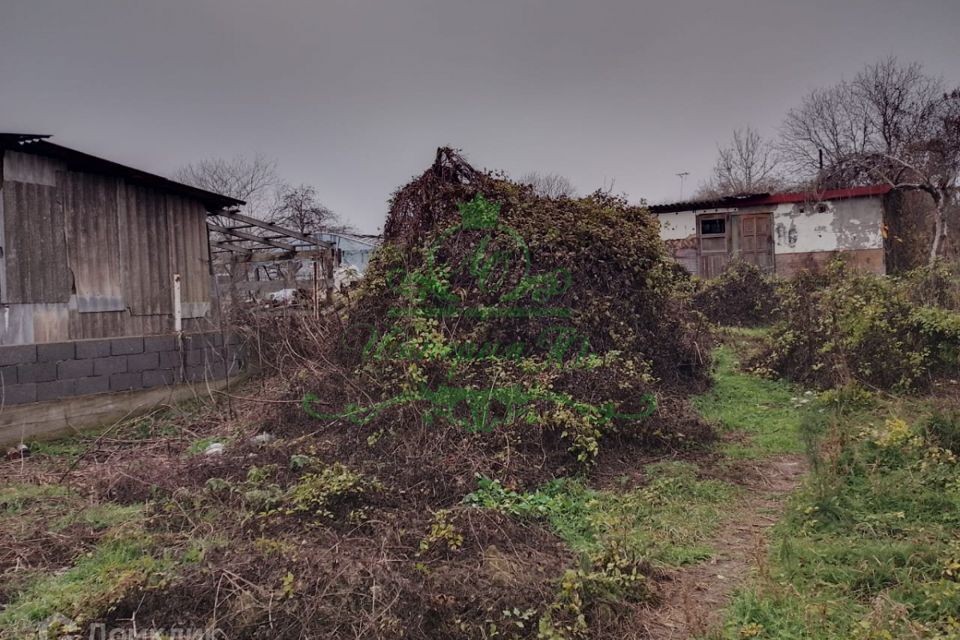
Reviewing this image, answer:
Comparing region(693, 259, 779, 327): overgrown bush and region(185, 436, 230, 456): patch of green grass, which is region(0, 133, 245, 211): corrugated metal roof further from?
region(693, 259, 779, 327): overgrown bush

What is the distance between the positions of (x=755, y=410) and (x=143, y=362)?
23.8ft

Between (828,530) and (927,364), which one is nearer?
(828,530)

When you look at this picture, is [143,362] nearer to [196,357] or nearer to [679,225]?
[196,357]

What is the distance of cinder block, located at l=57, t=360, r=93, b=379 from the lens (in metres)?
6.35

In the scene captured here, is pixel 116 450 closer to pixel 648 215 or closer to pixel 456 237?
pixel 456 237

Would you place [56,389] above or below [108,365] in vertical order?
below

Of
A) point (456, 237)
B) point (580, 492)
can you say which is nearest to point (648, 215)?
point (456, 237)

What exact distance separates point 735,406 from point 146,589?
6.05m

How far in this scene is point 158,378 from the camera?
7.25m

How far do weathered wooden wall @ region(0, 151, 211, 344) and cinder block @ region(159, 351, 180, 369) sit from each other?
0.84 metres

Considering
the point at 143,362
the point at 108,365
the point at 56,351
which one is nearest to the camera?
the point at 56,351

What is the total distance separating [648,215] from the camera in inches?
303

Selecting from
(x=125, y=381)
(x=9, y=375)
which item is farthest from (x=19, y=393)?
(x=125, y=381)

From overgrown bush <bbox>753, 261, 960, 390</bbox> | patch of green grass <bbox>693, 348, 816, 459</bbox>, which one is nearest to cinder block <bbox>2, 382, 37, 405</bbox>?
patch of green grass <bbox>693, 348, 816, 459</bbox>
